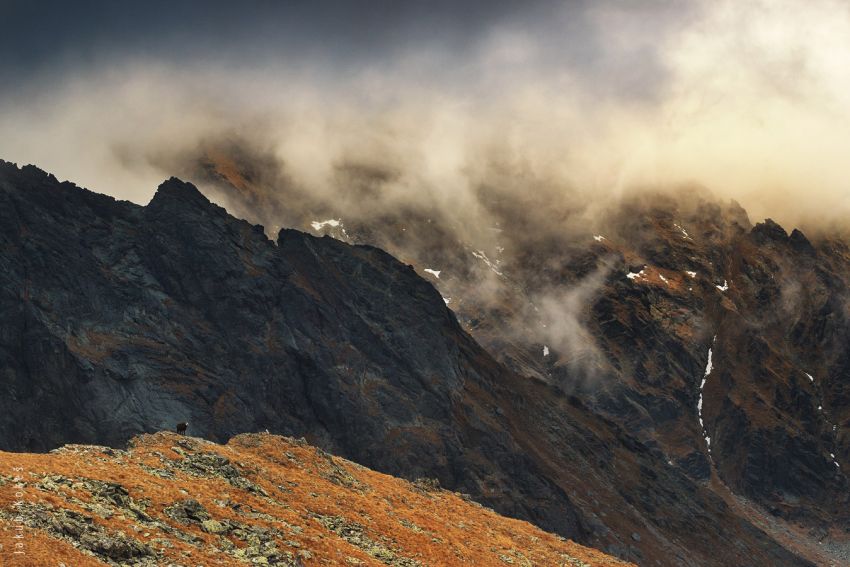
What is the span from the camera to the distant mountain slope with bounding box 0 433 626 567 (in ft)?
111

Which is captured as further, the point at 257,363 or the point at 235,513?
the point at 257,363

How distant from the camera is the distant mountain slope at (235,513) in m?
33.8

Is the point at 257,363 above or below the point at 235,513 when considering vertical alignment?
above

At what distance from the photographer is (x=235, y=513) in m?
42.1

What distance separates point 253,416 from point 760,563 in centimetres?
12208

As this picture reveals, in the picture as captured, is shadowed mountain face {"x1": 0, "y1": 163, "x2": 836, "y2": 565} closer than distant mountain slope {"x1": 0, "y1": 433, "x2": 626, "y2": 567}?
No

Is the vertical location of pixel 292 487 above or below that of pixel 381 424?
below

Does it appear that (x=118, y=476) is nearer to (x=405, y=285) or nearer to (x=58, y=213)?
(x=58, y=213)

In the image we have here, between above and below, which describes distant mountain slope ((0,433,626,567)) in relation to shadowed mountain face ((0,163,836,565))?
below

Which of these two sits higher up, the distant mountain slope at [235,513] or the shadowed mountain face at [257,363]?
the shadowed mountain face at [257,363]

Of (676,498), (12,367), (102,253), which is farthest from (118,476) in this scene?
(676,498)

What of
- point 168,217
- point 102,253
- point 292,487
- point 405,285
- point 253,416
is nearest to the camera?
point 292,487

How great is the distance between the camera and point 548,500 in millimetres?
154375

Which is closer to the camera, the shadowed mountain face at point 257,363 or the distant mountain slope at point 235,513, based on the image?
the distant mountain slope at point 235,513
